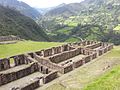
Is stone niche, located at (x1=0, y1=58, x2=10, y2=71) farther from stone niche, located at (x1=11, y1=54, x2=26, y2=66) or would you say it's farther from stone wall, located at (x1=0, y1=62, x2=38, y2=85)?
stone wall, located at (x1=0, y1=62, x2=38, y2=85)

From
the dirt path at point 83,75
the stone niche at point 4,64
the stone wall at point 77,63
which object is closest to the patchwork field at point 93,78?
the dirt path at point 83,75

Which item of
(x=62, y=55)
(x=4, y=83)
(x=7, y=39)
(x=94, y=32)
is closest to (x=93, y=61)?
(x=62, y=55)

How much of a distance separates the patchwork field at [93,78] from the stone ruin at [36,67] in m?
1.00

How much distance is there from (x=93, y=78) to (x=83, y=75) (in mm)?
1909

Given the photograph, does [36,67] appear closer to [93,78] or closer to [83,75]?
[83,75]

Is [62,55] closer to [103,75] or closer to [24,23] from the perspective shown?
[103,75]

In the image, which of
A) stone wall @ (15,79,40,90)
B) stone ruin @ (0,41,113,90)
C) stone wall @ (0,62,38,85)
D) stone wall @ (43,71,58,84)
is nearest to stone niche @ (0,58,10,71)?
stone ruin @ (0,41,113,90)

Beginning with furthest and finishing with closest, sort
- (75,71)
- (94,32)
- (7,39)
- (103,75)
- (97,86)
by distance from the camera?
1. (94,32)
2. (7,39)
3. (75,71)
4. (103,75)
5. (97,86)

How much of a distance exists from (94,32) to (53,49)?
13484 centimetres

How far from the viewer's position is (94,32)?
581 ft

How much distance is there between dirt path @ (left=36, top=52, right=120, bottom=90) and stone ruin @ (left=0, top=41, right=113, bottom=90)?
887 millimetres

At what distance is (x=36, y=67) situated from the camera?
3469 centimetres

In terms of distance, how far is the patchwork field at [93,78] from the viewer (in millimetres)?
26969

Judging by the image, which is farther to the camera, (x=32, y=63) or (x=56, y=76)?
(x=32, y=63)
